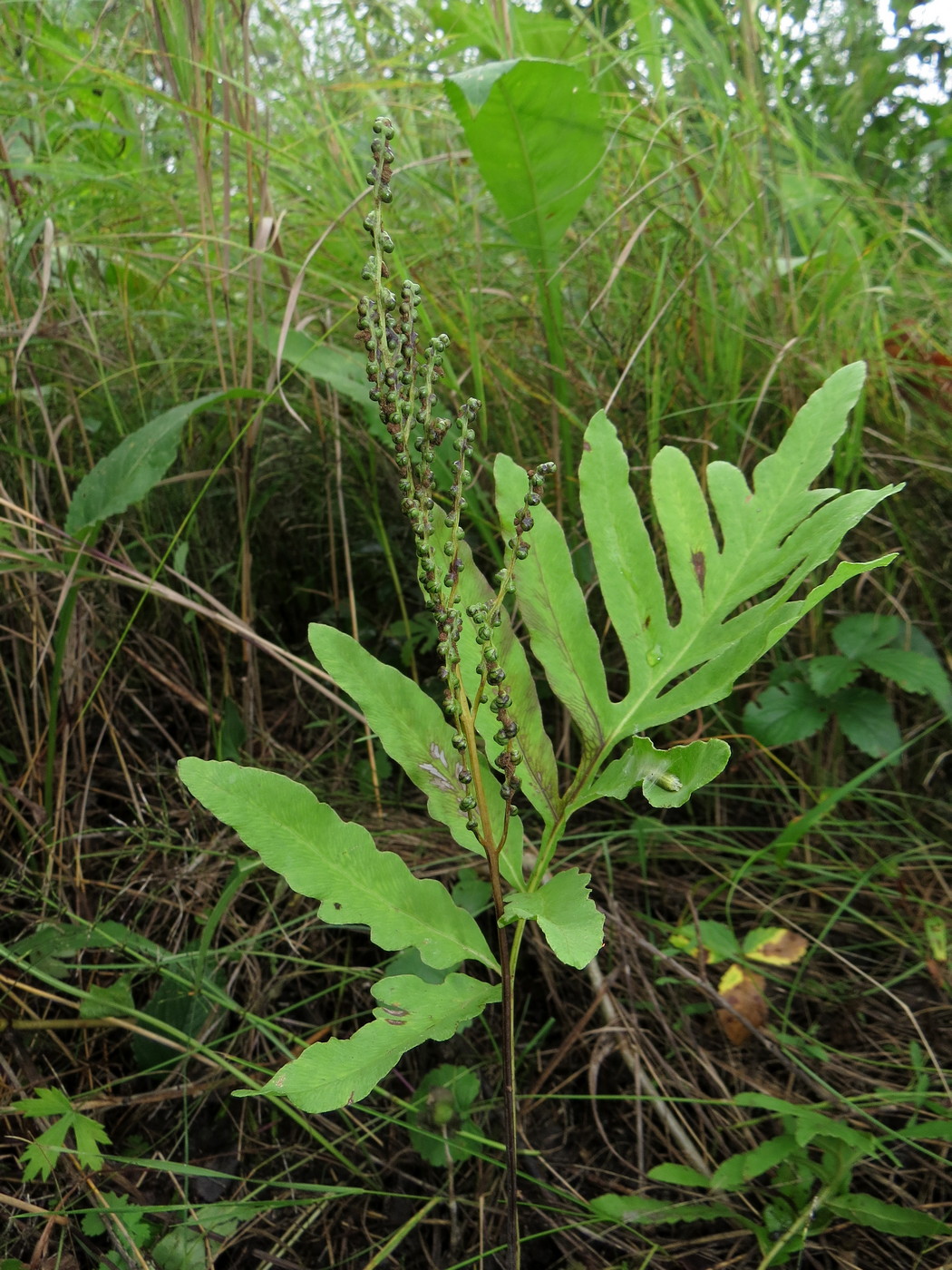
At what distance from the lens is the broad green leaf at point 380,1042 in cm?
63

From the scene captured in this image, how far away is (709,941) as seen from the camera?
48.2 inches

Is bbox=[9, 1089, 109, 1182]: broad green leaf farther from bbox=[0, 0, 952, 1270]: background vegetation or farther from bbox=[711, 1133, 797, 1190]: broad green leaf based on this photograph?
bbox=[711, 1133, 797, 1190]: broad green leaf

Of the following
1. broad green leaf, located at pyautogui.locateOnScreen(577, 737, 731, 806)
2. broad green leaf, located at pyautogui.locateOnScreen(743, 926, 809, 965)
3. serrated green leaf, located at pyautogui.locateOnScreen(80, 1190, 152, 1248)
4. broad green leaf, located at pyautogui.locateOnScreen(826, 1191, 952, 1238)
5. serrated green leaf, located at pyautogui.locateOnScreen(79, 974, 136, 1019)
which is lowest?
broad green leaf, located at pyautogui.locateOnScreen(826, 1191, 952, 1238)

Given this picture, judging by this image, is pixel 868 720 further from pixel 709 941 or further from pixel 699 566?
pixel 699 566

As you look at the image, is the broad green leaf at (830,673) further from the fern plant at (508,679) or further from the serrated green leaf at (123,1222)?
the serrated green leaf at (123,1222)

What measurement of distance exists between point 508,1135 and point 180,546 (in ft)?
3.15

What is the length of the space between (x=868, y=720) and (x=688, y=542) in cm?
73

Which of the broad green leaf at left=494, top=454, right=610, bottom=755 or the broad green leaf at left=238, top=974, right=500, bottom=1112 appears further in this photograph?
the broad green leaf at left=494, top=454, right=610, bottom=755

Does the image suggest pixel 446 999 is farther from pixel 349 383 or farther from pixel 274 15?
pixel 274 15

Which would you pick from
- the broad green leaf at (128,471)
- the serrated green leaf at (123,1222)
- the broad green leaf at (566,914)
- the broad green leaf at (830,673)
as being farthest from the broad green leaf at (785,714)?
the serrated green leaf at (123,1222)

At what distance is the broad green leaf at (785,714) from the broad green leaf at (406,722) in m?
0.72

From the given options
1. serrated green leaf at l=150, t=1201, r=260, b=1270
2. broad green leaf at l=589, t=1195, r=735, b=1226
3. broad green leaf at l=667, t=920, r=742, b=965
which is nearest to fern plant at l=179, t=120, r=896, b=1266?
broad green leaf at l=589, t=1195, r=735, b=1226

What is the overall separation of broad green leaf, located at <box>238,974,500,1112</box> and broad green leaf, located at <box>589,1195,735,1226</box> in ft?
1.29

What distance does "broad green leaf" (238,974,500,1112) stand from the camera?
632mm
